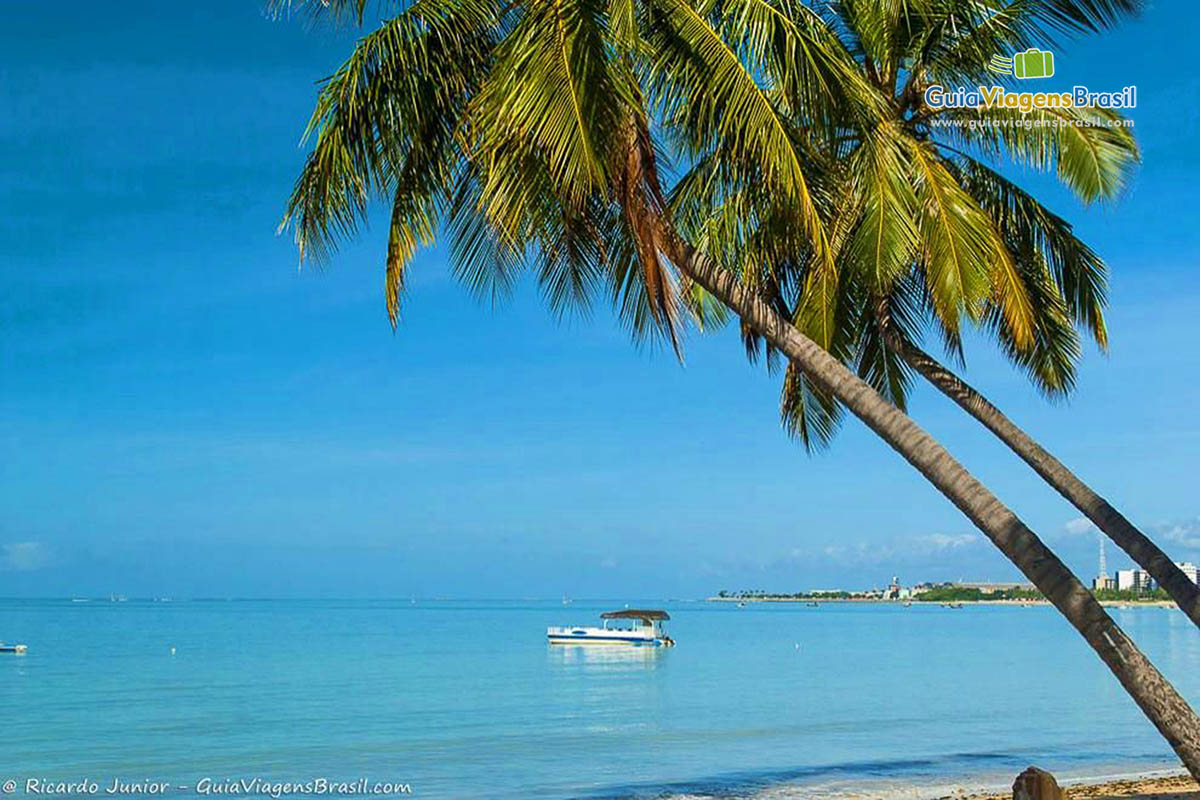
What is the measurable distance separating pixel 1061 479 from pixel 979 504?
2.35 metres

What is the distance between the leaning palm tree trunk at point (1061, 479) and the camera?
26.6 ft

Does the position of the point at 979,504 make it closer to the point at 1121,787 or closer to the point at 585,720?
the point at 1121,787

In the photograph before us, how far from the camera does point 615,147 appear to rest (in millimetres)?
8250

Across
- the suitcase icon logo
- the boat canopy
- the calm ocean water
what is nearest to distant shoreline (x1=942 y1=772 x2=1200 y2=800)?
the calm ocean water

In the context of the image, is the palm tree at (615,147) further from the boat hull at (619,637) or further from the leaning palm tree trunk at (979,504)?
the boat hull at (619,637)

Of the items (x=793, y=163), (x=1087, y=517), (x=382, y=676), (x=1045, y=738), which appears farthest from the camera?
(x=382, y=676)

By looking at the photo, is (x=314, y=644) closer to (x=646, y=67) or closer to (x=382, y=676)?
(x=382, y=676)

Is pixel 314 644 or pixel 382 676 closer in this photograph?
pixel 382 676

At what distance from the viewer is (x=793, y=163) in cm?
793

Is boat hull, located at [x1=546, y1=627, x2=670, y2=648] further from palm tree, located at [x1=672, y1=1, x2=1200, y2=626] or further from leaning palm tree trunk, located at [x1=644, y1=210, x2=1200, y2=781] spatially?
leaning palm tree trunk, located at [x1=644, y1=210, x2=1200, y2=781]

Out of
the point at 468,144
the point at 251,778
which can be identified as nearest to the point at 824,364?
the point at 468,144

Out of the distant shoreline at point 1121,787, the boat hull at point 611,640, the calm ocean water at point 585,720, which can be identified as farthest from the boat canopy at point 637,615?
the distant shoreline at point 1121,787

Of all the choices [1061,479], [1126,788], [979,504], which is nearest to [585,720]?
[1126,788]

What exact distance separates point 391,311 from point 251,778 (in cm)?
1401
